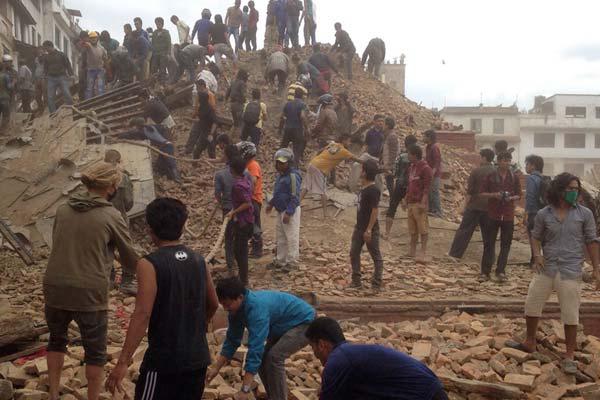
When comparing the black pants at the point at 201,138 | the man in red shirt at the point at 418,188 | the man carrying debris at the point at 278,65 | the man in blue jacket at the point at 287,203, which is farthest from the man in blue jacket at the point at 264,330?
the man carrying debris at the point at 278,65

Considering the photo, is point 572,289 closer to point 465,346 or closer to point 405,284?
point 465,346

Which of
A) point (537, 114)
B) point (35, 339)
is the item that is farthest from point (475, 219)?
point (537, 114)

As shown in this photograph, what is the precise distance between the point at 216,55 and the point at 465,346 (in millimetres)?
12855

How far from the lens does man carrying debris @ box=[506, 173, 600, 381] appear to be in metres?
5.64

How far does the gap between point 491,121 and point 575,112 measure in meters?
7.37

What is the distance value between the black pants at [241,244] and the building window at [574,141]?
167 feet

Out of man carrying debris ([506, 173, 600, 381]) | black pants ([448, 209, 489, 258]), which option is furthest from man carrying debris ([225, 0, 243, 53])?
man carrying debris ([506, 173, 600, 381])

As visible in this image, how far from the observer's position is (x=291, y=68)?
1917 cm

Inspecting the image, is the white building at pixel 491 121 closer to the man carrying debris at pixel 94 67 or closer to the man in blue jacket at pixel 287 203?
the man carrying debris at pixel 94 67

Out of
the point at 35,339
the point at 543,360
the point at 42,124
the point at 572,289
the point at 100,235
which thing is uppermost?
the point at 42,124

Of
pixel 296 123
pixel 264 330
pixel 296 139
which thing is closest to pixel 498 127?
pixel 296 139

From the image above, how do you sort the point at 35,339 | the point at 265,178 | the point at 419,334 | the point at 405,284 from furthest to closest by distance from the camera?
1. the point at 265,178
2. the point at 405,284
3. the point at 419,334
4. the point at 35,339

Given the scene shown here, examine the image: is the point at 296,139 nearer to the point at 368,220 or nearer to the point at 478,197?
the point at 478,197

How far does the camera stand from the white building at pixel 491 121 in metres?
51.8
